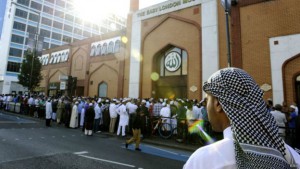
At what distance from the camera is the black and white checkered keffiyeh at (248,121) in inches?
37.6

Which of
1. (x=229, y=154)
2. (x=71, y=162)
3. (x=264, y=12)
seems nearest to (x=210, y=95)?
(x=229, y=154)

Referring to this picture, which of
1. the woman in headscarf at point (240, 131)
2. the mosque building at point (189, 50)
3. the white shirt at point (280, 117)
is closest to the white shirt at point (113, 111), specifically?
the mosque building at point (189, 50)

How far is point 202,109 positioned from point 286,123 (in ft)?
11.5

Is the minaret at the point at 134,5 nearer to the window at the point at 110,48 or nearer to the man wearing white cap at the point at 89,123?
the window at the point at 110,48

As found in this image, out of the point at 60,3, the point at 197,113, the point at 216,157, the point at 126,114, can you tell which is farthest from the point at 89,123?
the point at 60,3

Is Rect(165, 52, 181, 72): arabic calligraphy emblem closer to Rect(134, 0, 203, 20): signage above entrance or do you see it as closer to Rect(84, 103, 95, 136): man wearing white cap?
Rect(134, 0, 203, 20): signage above entrance

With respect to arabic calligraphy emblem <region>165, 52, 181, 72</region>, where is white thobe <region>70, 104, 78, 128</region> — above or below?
below

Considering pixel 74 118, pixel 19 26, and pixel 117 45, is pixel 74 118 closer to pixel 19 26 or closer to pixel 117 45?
pixel 117 45

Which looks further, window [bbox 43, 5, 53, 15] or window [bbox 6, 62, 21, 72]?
window [bbox 43, 5, 53, 15]

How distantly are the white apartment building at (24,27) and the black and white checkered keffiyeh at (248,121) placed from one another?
42.2 m

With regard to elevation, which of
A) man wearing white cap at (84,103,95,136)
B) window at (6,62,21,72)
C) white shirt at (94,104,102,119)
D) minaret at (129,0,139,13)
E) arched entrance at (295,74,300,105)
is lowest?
man wearing white cap at (84,103,95,136)

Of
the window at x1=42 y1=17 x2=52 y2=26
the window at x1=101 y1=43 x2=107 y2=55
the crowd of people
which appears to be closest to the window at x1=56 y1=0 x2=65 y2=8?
the window at x1=42 y1=17 x2=52 y2=26

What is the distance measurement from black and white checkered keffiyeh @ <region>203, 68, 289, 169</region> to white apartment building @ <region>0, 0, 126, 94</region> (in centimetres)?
4219

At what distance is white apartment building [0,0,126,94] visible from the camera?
143 feet
